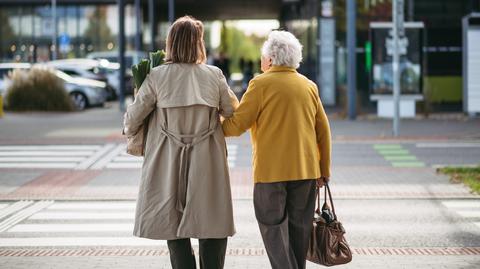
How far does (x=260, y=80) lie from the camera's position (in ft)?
20.5

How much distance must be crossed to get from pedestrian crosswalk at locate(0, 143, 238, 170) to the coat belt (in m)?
10.1

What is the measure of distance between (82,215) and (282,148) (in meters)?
5.36

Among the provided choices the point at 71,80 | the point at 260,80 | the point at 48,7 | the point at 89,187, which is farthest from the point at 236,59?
the point at 260,80

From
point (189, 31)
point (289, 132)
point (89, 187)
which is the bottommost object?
point (89, 187)

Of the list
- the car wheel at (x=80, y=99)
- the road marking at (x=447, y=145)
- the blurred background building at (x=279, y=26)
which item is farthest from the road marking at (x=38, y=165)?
the car wheel at (x=80, y=99)

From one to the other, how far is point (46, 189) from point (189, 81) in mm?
7820

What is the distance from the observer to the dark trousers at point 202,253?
6.15 m

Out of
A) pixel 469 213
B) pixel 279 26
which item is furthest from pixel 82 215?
pixel 279 26

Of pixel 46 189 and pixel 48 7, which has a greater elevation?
pixel 48 7

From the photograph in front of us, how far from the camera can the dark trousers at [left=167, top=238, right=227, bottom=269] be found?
6148 mm

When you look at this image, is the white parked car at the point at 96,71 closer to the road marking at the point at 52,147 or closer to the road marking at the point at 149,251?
the road marking at the point at 52,147

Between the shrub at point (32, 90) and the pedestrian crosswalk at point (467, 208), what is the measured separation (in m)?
20.8

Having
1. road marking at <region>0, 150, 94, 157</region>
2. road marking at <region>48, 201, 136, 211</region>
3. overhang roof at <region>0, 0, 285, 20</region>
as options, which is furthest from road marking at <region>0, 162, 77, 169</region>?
overhang roof at <region>0, 0, 285, 20</region>

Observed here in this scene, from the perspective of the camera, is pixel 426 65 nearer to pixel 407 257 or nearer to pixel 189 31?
pixel 407 257
